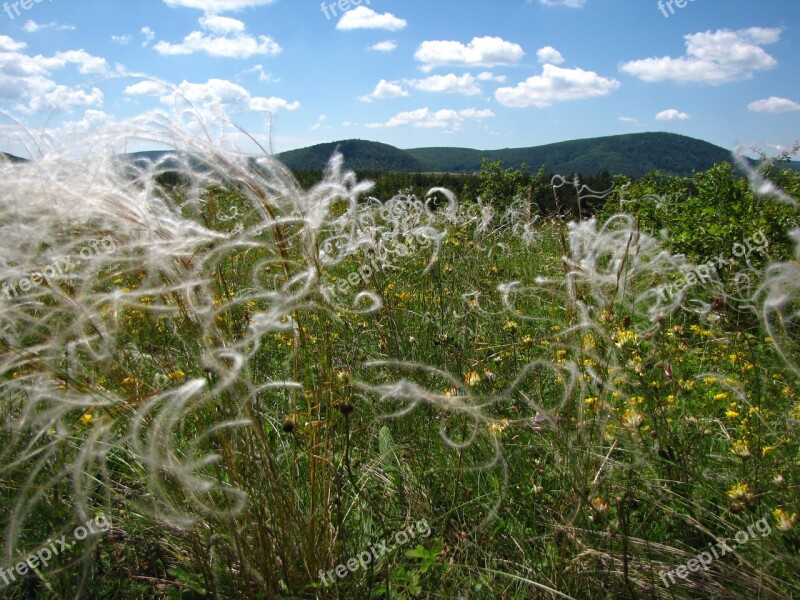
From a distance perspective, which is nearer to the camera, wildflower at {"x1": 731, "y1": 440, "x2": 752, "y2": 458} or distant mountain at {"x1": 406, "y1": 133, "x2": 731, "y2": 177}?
wildflower at {"x1": 731, "y1": 440, "x2": 752, "y2": 458}

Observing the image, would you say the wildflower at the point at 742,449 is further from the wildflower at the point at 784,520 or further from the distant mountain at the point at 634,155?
the distant mountain at the point at 634,155

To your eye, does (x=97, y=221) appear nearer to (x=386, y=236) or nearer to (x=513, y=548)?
(x=513, y=548)

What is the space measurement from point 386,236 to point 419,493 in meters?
1.87

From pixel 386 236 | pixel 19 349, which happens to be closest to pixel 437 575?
pixel 19 349

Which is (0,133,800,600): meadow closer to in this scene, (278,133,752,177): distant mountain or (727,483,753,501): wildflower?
(727,483,753,501): wildflower

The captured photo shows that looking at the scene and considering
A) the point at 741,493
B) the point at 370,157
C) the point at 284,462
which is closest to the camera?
the point at 741,493

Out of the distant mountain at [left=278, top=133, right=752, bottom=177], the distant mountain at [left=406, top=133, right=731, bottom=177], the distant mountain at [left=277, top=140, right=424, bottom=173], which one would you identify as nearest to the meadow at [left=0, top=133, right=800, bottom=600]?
the distant mountain at [left=278, top=133, right=752, bottom=177]

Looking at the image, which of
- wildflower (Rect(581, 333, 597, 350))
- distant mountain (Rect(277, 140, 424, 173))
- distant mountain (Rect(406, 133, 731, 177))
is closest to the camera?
wildflower (Rect(581, 333, 597, 350))

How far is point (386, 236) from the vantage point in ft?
11.5

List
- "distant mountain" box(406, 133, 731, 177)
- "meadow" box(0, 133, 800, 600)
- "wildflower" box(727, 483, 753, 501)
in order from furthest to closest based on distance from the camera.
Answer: "distant mountain" box(406, 133, 731, 177) → "wildflower" box(727, 483, 753, 501) → "meadow" box(0, 133, 800, 600)

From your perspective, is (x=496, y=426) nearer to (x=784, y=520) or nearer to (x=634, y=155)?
(x=784, y=520)

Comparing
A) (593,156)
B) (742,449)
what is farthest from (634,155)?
(742,449)

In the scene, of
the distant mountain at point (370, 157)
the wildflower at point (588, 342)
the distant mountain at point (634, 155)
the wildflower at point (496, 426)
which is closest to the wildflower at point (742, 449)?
the wildflower at point (588, 342)

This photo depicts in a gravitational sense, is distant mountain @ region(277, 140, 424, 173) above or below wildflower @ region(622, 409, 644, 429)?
above
